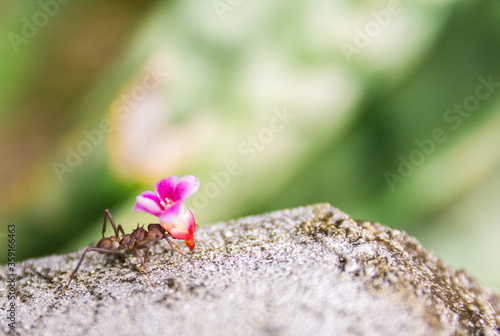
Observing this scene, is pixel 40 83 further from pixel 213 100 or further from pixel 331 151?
pixel 331 151

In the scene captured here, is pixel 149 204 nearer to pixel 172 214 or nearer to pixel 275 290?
pixel 172 214

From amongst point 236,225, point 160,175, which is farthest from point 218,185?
point 236,225

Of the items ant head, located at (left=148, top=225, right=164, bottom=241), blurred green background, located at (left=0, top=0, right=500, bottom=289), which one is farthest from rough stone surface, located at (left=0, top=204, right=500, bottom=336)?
blurred green background, located at (left=0, top=0, right=500, bottom=289)

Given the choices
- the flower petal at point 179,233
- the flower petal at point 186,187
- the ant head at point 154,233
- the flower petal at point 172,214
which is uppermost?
the flower petal at point 186,187

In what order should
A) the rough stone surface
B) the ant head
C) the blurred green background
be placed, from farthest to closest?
the blurred green background, the ant head, the rough stone surface

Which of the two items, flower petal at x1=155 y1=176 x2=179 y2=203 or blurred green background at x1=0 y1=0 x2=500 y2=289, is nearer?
flower petal at x1=155 y1=176 x2=179 y2=203

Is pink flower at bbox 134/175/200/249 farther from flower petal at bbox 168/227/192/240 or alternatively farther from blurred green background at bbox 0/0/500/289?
blurred green background at bbox 0/0/500/289

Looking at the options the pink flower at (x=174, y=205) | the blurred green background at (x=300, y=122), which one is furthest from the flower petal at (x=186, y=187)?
the blurred green background at (x=300, y=122)

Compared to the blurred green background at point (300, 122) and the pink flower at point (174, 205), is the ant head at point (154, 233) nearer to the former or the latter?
the pink flower at point (174, 205)
